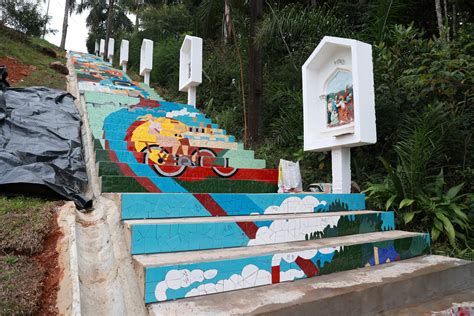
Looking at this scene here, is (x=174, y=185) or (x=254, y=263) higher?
(x=174, y=185)

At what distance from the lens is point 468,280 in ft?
8.84

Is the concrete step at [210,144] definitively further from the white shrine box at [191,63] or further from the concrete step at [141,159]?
the white shrine box at [191,63]

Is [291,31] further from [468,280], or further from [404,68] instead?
[468,280]

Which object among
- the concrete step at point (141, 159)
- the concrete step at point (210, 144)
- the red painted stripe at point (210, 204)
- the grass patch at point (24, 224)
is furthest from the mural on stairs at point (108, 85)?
the red painted stripe at point (210, 204)

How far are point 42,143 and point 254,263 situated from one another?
295cm

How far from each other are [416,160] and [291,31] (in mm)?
3155

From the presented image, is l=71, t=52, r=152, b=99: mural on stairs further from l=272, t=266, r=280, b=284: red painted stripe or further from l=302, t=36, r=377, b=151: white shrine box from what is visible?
l=272, t=266, r=280, b=284: red painted stripe

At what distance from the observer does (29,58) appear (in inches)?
412

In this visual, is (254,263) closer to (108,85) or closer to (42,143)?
(42,143)

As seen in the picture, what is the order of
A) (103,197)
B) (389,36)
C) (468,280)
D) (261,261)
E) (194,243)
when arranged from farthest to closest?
(389,36) → (103,197) → (468,280) → (194,243) → (261,261)

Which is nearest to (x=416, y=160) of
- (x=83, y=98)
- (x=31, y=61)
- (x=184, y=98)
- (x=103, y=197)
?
(x=103, y=197)

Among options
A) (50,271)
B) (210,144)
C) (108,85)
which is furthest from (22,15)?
(50,271)

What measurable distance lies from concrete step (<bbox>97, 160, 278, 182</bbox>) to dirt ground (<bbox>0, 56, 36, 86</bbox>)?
565 cm

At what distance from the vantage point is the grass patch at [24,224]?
1933 mm
